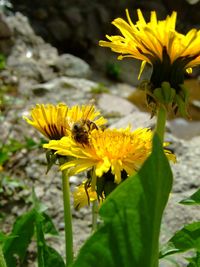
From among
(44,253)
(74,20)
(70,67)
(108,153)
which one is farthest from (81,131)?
(74,20)

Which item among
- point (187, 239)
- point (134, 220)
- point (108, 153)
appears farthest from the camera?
point (187, 239)

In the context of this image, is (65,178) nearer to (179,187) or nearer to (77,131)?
(77,131)

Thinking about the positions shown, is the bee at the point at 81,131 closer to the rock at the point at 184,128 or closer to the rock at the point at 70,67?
the rock at the point at 184,128

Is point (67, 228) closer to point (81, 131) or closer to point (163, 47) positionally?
point (81, 131)

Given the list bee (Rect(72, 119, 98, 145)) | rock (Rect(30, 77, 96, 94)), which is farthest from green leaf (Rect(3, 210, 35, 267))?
rock (Rect(30, 77, 96, 94))

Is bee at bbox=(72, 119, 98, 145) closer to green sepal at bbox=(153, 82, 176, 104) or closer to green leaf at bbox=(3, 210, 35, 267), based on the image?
green sepal at bbox=(153, 82, 176, 104)
